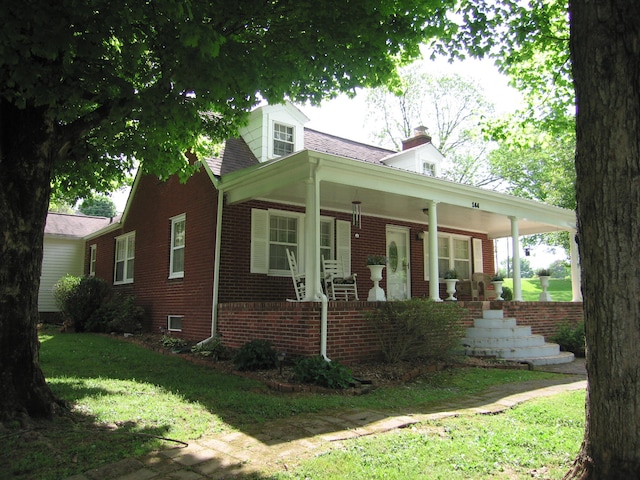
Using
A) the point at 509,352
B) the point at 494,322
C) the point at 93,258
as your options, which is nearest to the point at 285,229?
the point at 494,322

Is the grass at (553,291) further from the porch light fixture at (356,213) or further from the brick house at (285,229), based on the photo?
the porch light fixture at (356,213)

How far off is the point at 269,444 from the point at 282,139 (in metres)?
Answer: 9.54

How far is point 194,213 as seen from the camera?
11375 millimetres

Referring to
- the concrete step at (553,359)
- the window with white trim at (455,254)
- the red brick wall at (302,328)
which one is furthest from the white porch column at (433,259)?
the window with white trim at (455,254)

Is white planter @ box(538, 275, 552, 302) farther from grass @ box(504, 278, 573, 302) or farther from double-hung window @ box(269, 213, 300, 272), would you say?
grass @ box(504, 278, 573, 302)

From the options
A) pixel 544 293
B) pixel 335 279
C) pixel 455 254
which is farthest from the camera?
pixel 455 254

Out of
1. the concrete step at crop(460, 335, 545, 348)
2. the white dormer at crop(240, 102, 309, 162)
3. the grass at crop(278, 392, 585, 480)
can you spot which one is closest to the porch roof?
the white dormer at crop(240, 102, 309, 162)

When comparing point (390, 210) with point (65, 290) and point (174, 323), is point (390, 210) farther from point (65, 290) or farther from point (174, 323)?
point (65, 290)

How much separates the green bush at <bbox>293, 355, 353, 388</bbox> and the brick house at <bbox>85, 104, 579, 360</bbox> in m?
0.79

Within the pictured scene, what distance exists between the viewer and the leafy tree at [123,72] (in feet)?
14.8

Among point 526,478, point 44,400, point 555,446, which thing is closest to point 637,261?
point 526,478

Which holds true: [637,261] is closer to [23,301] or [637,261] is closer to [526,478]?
[526,478]

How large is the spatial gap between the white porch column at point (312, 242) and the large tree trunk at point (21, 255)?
13.7ft

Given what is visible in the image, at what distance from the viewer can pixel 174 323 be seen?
1191 cm
